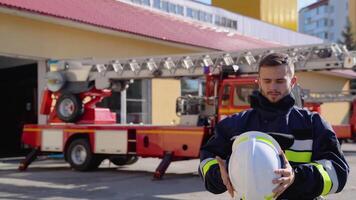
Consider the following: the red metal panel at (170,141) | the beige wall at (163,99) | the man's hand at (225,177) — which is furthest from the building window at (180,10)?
the man's hand at (225,177)

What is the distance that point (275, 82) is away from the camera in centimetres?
259

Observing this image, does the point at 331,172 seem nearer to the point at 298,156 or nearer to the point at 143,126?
the point at 298,156

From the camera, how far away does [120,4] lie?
24.0 m

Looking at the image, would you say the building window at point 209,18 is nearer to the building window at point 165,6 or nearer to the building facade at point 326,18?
the building window at point 165,6

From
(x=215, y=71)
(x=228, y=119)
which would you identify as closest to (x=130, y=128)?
(x=215, y=71)

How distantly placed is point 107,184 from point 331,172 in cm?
918

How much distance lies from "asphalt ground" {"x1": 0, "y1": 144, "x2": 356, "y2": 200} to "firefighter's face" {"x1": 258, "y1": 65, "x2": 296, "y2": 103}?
703 centimetres

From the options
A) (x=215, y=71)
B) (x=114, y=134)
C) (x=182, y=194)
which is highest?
(x=215, y=71)

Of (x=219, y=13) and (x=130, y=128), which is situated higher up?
(x=219, y=13)

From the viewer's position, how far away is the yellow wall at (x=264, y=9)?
39.4 meters

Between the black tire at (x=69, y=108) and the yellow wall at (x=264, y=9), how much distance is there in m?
26.4

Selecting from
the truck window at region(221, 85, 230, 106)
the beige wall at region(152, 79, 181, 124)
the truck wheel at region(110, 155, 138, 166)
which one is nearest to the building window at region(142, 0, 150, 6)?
the beige wall at region(152, 79, 181, 124)

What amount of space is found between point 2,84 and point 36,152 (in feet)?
31.4

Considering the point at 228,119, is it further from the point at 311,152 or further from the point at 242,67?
the point at 242,67
